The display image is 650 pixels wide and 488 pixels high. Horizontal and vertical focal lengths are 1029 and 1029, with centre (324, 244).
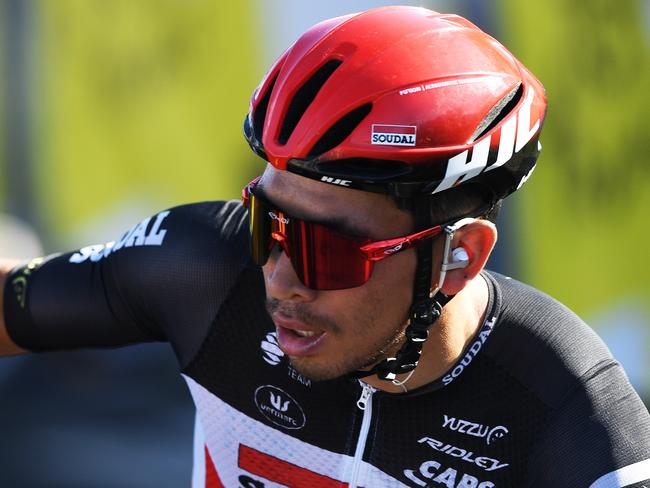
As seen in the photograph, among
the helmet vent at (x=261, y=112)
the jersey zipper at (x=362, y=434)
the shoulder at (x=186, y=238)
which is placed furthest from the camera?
the shoulder at (x=186, y=238)

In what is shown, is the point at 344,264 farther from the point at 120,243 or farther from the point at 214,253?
the point at 120,243

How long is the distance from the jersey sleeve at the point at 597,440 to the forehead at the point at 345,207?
0.61 meters

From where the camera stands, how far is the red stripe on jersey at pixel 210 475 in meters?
2.88

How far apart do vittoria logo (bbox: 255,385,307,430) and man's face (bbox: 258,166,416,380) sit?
12.7 inches

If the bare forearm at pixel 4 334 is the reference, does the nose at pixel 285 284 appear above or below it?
above

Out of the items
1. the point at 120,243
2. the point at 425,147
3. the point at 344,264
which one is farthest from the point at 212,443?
the point at 425,147

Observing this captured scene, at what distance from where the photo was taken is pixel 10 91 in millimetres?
5145

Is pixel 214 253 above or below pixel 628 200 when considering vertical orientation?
above

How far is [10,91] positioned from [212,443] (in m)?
2.92

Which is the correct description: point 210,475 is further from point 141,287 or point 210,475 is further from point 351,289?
point 351,289

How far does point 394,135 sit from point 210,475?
1.18 m

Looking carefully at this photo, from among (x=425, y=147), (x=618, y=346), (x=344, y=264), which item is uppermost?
(x=425, y=147)

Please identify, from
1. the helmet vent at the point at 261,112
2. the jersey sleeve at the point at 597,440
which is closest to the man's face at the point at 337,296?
the helmet vent at the point at 261,112

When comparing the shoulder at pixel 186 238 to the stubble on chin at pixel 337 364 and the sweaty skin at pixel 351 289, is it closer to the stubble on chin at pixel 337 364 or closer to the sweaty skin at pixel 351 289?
the sweaty skin at pixel 351 289
